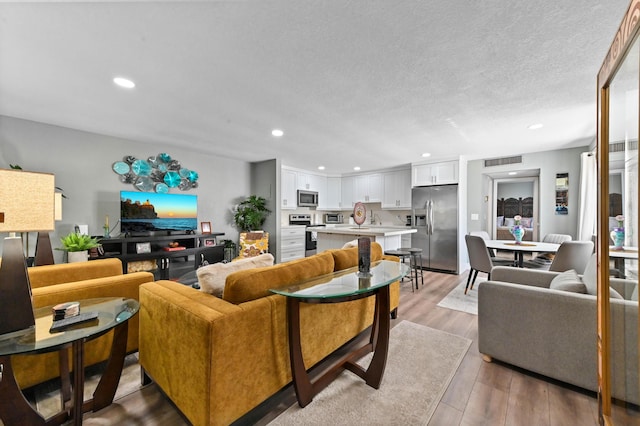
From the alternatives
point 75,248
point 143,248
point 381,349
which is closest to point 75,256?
point 75,248

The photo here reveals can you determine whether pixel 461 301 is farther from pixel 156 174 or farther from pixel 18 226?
pixel 156 174

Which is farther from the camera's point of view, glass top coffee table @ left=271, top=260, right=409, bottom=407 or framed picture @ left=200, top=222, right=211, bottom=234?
framed picture @ left=200, top=222, right=211, bottom=234

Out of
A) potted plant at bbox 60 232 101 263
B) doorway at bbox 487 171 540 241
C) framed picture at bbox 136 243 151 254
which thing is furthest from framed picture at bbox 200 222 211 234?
doorway at bbox 487 171 540 241

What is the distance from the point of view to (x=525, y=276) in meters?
2.37

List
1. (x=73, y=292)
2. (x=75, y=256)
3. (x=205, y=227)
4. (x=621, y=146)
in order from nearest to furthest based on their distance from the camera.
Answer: (x=621, y=146)
(x=73, y=292)
(x=75, y=256)
(x=205, y=227)

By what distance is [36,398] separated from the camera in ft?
5.17

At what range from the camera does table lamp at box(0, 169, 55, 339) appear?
3.76 feet

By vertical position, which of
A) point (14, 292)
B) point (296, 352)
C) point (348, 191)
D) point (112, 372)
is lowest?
point (112, 372)

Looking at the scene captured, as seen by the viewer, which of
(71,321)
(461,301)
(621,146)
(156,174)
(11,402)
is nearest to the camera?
(621,146)

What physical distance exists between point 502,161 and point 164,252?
6465 millimetres

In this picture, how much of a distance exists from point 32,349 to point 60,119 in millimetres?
3394

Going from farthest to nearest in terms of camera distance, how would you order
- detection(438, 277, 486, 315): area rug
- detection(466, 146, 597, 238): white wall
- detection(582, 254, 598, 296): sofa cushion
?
detection(466, 146, 597, 238): white wall → detection(438, 277, 486, 315): area rug → detection(582, 254, 598, 296): sofa cushion

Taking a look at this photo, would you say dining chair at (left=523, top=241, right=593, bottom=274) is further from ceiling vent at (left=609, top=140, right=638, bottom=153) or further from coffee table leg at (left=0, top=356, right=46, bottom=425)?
coffee table leg at (left=0, top=356, right=46, bottom=425)

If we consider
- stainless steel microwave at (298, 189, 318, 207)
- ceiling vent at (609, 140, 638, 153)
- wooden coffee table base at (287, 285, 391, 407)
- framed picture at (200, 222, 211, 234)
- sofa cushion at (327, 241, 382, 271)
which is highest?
stainless steel microwave at (298, 189, 318, 207)
